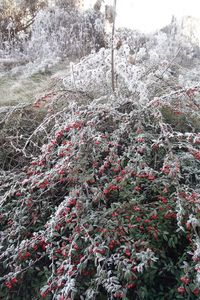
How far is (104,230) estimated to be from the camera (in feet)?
6.14

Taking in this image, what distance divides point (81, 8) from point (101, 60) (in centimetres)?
352

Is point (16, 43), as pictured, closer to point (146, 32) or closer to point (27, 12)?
point (27, 12)

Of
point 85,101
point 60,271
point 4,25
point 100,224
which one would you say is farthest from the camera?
point 4,25

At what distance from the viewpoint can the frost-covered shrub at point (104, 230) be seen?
5.82 ft

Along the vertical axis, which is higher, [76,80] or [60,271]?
[76,80]

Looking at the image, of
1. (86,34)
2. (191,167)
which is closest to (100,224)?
(191,167)

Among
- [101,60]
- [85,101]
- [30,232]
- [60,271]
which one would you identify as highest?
[101,60]

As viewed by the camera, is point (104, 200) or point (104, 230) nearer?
point (104, 230)

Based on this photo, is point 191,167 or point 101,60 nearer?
point 191,167

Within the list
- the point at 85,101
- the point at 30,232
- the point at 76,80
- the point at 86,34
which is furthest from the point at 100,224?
the point at 86,34

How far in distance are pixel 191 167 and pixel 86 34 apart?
148 inches

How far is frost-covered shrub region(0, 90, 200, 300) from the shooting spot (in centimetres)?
178

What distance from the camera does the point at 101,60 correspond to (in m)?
3.22

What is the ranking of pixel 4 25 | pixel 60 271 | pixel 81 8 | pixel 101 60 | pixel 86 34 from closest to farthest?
pixel 60 271
pixel 101 60
pixel 86 34
pixel 4 25
pixel 81 8
